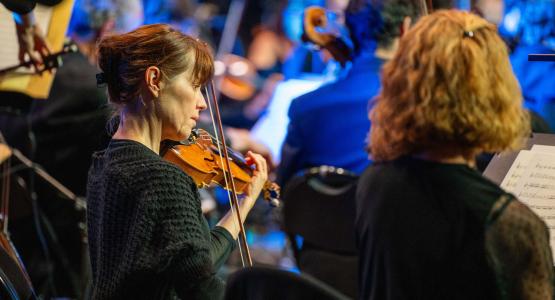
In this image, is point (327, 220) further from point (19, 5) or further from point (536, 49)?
point (536, 49)

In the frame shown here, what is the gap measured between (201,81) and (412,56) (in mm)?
603

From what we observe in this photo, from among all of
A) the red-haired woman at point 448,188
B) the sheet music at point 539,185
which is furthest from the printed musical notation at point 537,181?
the red-haired woman at point 448,188

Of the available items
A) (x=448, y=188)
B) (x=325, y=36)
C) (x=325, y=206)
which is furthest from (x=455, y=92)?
(x=325, y=36)

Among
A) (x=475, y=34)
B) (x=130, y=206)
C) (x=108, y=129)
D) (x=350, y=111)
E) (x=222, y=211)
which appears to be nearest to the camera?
(x=475, y=34)

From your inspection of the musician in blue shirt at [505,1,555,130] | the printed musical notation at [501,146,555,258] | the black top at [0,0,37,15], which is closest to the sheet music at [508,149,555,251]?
the printed musical notation at [501,146,555,258]

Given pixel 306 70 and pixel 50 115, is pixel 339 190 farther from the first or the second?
pixel 306 70

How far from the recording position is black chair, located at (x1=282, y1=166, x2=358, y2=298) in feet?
9.95

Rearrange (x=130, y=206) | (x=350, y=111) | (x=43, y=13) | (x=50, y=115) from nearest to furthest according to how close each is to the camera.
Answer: (x=130, y=206) → (x=43, y=13) → (x=350, y=111) → (x=50, y=115)

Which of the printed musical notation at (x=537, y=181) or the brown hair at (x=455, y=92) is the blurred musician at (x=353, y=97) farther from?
the brown hair at (x=455, y=92)

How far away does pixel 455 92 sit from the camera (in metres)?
1.64

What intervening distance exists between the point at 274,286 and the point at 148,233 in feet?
1.52

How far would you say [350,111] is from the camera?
3260mm

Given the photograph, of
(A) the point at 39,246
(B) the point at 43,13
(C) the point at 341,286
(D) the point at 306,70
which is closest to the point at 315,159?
(C) the point at 341,286

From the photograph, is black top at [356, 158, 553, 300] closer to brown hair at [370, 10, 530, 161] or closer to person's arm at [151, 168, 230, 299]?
brown hair at [370, 10, 530, 161]
